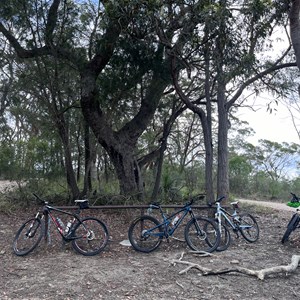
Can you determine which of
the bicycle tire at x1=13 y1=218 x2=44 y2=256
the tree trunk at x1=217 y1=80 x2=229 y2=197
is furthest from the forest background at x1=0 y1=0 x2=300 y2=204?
the bicycle tire at x1=13 y1=218 x2=44 y2=256

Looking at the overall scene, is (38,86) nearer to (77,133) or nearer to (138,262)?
(77,133)

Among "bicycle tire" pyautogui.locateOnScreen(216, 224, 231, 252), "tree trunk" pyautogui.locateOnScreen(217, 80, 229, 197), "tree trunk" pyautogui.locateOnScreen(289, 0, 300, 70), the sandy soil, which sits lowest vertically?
the sandy soil

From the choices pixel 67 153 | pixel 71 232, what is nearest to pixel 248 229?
pixel 71 232

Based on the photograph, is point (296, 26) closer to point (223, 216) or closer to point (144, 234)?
point (223, 216)

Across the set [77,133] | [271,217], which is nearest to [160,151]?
[77,133]

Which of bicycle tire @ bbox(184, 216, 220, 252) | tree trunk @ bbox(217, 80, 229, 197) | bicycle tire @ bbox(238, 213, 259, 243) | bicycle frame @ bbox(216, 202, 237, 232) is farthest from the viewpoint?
tree trunk @ bbox(217, 80, 229, 197)

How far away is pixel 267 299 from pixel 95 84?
291 inches

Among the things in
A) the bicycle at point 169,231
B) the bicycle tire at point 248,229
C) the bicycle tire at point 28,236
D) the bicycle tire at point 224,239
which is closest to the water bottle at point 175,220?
the bicycle at point 169,231

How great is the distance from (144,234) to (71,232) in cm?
128

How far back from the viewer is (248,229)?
766cm

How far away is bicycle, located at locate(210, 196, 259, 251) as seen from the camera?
6.94m

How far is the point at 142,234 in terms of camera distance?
6785mm

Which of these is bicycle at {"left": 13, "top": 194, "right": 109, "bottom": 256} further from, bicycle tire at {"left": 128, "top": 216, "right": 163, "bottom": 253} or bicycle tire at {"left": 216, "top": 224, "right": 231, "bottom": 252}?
bicycle tire at {"left": 216, "top": 224, "right": 231, "bottom": 252}

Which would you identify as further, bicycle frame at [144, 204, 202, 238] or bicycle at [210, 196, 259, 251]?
bicycle at [210, 196, 259, 251]
